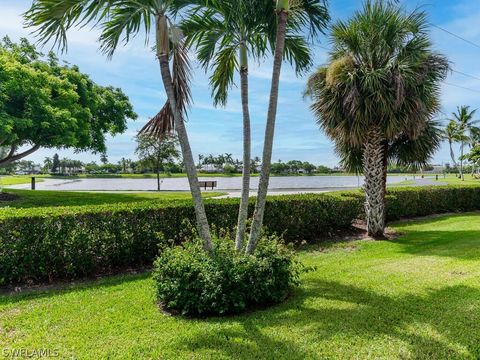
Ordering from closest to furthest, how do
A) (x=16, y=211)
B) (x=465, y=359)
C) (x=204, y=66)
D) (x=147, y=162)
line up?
(x=465, y=359) < (x=16, y=211) < (x=204, y=66) < (x=147, y=162)

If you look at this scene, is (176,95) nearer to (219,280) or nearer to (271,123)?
(271,123)

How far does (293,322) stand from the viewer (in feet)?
12.1

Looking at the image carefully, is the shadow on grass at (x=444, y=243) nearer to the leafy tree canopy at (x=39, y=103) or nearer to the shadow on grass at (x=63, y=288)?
the shadow on grass at (x=63, y=288)

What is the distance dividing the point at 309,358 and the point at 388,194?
33.1ft

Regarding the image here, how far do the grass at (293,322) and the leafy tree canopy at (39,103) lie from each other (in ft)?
37.2

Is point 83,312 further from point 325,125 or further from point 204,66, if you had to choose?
point 325,125

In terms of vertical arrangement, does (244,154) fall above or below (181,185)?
above

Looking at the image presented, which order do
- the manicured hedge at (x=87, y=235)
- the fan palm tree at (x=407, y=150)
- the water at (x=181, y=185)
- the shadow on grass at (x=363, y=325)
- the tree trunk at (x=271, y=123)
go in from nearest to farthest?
the shadow on grass at (x=363, y=325) < the tree trunk at (x=271, y=123) < the manicured hedge at (x=87, y=235) < the fan palm tree at (x=407, y=150) < the water at (x=181, y=185)

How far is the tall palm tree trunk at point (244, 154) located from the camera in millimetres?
4676

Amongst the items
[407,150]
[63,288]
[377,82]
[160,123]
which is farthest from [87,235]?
[407,150]

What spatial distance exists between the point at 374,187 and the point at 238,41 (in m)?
5.64

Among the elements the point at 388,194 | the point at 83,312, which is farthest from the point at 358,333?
the point at 388,194

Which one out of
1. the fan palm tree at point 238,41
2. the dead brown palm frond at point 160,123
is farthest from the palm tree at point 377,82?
the dead brown palm frond at point 160,123

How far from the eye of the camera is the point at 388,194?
1184 cm
